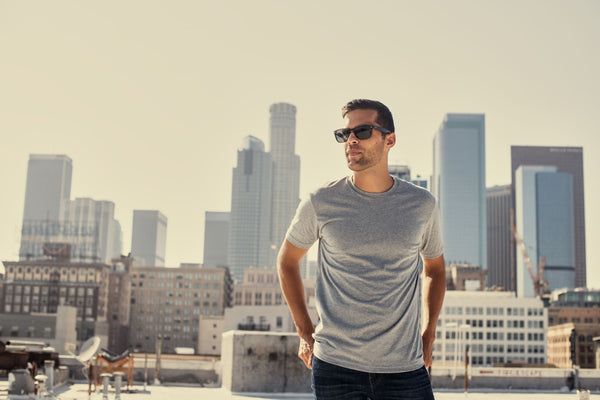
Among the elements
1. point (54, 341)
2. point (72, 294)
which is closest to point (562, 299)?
point (72, 294)

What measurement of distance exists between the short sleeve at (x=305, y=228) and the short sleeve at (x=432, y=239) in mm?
645

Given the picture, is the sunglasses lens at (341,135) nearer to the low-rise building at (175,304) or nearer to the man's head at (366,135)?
the man's head at (366,135)

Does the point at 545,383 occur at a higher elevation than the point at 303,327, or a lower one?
lower

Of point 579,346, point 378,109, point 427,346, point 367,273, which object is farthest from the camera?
point 579,346

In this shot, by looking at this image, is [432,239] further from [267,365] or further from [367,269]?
[267,365]

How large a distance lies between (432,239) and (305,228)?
0.77m

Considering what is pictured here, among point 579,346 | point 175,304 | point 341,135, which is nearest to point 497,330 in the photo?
point 579,346

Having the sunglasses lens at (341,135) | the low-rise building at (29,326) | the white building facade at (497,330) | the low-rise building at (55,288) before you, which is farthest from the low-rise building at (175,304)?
the sunglasses lens at (341,135)

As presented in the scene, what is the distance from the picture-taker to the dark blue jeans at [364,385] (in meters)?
3.89

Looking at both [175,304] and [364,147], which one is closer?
[364,147]

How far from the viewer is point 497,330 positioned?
162m

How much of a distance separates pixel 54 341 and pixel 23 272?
232ft

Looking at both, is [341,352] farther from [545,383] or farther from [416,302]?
[545,383]

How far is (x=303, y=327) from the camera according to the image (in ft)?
13.5
